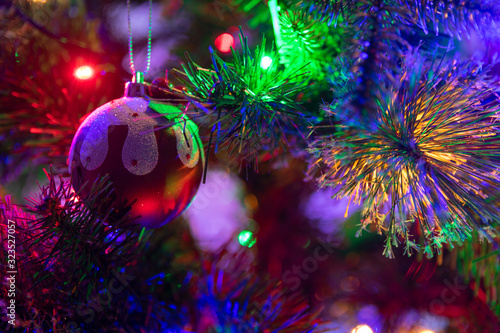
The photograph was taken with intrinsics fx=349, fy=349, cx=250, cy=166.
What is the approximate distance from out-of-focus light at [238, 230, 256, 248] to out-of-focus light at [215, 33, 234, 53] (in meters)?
0.44

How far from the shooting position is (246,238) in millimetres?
857

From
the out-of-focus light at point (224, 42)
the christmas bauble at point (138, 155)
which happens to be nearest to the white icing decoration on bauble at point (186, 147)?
the christmas bauble at point (138, 155)

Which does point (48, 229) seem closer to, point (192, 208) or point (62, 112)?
point (62, 112)

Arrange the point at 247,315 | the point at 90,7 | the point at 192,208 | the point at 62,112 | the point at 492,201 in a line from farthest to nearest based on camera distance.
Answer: the point at 192,208
the point at 90,7
the point at 62,112
the point at 247,315
the point at 492,201

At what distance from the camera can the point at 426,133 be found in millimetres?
411

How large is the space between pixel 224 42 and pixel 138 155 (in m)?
0.43

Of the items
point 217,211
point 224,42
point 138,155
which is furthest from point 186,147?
point 217,211

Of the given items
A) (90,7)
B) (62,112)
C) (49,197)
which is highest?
(90,7)

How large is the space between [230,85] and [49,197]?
11.0 inches

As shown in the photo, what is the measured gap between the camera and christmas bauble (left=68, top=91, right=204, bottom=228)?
505 mm

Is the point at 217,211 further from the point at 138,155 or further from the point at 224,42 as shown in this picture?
the point at 138,155

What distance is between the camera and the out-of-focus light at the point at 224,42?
815 millimetres

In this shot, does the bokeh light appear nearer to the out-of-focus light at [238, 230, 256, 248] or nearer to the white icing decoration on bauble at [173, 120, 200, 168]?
the out-of-focus light at [238, 230, 256, 248]

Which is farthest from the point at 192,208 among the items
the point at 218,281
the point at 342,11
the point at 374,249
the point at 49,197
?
the point at 342,11
